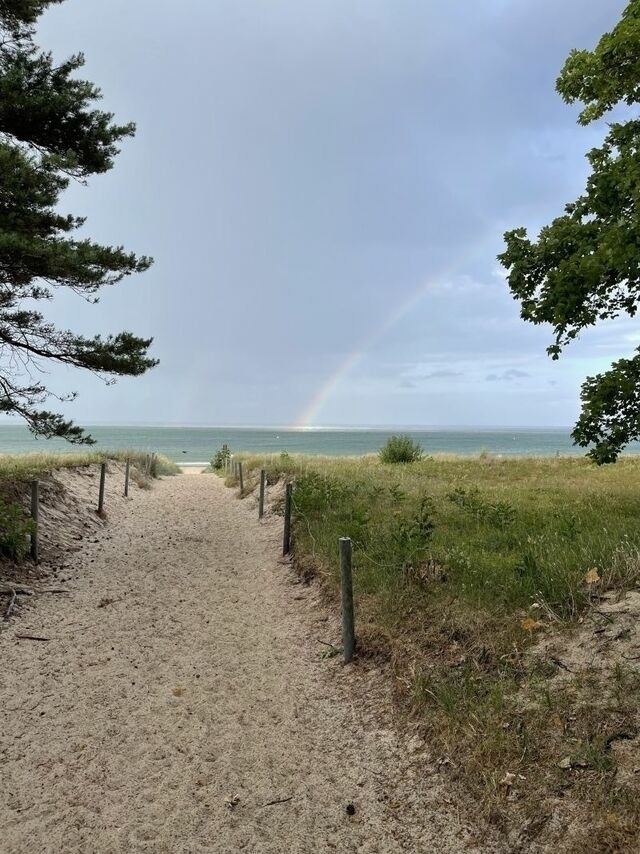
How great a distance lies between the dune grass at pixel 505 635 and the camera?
3.41 meters

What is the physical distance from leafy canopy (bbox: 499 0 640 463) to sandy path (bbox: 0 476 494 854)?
21.7 ft

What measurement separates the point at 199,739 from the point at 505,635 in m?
3.01

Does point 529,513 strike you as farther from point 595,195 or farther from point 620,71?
point 620,71

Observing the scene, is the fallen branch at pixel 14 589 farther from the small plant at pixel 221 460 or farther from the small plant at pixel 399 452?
the small plant at pixel 221 460

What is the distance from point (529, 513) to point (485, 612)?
5.56 meters

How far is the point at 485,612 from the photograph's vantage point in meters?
5.39

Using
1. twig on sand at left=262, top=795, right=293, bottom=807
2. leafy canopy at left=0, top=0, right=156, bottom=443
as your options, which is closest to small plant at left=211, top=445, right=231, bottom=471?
leafy canopy at left=0, top=0, right=156, bottom=443

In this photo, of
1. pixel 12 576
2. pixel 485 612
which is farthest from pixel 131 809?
Result: pixel 12 576

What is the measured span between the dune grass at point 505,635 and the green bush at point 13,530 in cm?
480

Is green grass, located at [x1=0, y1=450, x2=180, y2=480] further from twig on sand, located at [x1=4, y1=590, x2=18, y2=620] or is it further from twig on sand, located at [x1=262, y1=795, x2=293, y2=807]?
twig on sand, located at [x1=262, y1=795, x2=293, y2=807]

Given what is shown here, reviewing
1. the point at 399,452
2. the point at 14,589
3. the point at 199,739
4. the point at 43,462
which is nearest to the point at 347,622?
the point at 199,739

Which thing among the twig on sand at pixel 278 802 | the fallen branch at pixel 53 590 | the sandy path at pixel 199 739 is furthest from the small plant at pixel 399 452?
the twig on sand at pixel 278 802

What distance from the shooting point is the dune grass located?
134 inches

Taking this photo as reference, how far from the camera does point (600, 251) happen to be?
877 centimetres
